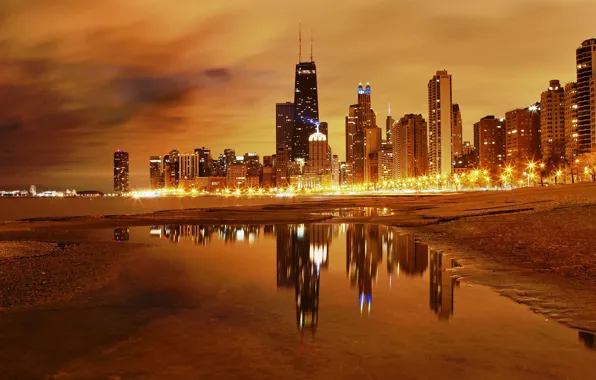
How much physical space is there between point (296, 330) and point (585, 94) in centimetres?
18943

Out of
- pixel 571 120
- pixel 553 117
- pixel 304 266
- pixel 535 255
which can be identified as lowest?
pixel 304 266

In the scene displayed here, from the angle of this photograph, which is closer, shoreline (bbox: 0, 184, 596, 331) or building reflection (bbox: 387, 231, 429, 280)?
shoreline (bbox: 0, 184, 596, 331)

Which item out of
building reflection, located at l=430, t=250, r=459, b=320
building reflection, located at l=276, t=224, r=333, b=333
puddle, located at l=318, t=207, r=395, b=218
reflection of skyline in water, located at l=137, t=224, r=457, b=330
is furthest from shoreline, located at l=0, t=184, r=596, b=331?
puddle, located at l=318, t=207, r=395, b=218

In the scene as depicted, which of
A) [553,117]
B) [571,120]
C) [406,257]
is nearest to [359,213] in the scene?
[406,257]

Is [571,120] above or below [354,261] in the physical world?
above

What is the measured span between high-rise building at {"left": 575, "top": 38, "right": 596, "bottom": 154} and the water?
167 m

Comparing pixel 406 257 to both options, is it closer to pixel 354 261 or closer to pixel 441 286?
pixel 354 261

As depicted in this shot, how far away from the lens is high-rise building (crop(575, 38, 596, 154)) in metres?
159

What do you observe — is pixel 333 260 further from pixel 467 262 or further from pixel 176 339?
pixel 176 339

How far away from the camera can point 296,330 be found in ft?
31.9

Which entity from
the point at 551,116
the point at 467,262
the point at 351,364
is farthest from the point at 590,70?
the point at 351,364

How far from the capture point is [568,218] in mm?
26109

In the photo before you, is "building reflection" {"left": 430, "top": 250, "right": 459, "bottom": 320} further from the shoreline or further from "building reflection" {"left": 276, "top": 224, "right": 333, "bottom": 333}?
"building reflection" {"left": 276, "top": 224, "right": 333, "bottom": 333}

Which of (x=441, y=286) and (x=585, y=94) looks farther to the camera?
(x=585, y=94)
